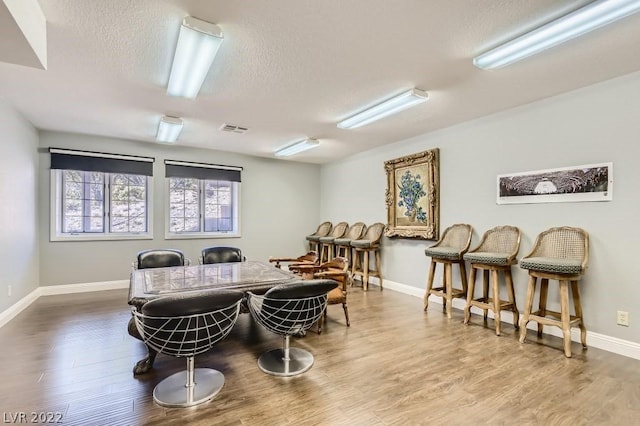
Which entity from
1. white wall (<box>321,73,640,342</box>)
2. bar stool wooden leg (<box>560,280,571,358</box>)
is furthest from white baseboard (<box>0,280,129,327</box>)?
bar stool wooden leg (<box>560,280,571,358</box>)

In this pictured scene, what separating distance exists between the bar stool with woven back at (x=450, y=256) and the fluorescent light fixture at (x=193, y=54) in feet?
11.1

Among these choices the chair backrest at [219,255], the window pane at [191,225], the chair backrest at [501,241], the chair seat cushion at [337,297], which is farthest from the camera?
the window pane at [191,225]

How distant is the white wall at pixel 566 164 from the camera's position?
2883 mm

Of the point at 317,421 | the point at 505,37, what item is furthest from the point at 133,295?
the point at 505,37

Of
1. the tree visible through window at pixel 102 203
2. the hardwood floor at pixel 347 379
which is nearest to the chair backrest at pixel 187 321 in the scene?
the hardwood floor at pixel 347 379

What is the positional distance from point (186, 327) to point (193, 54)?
2.03 meters

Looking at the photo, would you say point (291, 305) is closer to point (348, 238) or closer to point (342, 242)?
point (342, 242)

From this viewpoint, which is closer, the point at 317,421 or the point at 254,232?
the point at 317,421

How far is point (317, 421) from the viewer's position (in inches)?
74.9

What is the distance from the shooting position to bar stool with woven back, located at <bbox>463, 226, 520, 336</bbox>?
340 centimetres

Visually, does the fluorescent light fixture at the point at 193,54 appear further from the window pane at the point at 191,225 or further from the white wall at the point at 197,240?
the window pane at the point at 191,225

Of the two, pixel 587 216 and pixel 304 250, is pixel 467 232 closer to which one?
pixel 587 216

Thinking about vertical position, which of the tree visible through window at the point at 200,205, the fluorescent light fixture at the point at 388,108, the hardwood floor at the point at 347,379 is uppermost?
the fluorescent light fixture at the point at 388,108

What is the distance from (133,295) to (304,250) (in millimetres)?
5216
